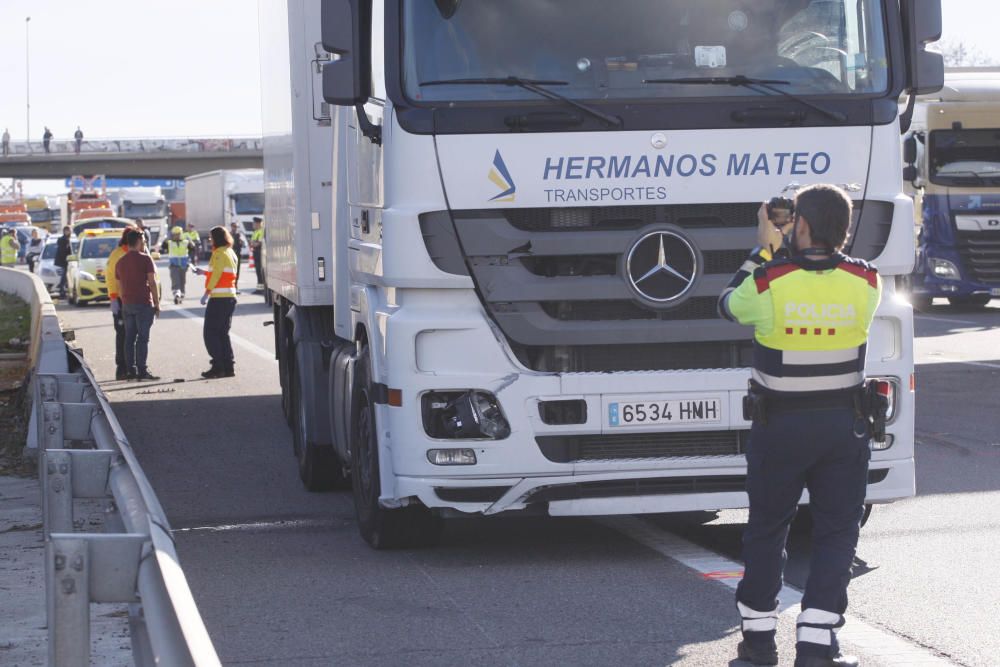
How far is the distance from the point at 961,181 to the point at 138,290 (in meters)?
13.0

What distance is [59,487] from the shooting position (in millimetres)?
6328

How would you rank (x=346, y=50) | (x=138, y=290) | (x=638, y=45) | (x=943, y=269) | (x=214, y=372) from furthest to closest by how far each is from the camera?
(x=943, y=269) → (x=214, y=372) → (x=138, y=290) → (x=638, y=45) → (x=346, y=50)

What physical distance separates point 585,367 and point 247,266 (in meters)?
61.0

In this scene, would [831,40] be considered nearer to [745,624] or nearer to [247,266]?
[745,624]

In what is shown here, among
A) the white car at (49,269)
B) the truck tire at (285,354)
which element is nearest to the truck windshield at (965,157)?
the truck tire at (285,354)

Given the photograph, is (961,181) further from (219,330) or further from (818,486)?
(818,486)

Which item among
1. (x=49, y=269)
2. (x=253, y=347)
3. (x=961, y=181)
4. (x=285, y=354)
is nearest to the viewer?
(x=285, y=354)

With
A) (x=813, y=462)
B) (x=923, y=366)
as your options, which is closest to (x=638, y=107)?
(x=813, y=462)

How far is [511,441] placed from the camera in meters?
7.70

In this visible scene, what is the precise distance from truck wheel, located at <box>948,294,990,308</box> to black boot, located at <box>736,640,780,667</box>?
23504 mm

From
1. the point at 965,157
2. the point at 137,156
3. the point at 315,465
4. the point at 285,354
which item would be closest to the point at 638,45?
the point at 315,465

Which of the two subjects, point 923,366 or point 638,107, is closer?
point 638,107

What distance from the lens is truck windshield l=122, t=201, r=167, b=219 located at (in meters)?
90.4

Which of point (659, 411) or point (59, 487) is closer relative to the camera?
point (59, 487)
